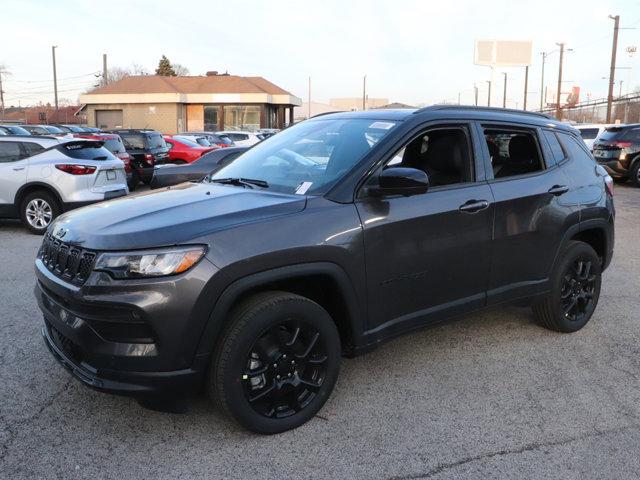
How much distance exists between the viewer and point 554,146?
4727 millimetres

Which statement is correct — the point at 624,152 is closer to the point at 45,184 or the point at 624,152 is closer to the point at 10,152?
the point at 45,184

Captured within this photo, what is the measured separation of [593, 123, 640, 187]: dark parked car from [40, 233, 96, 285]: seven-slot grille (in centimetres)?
1636

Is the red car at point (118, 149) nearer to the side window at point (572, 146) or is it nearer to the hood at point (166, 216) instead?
the hood at point (166, 216)

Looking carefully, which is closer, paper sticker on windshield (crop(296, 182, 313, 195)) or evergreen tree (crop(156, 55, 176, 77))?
paper sticker on windshield (crop(296, 182, 313, 195))

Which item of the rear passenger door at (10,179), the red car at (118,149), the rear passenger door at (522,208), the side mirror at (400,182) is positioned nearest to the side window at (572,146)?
the rear passenger door at (522,208)

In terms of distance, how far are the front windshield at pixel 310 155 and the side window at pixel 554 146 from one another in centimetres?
156

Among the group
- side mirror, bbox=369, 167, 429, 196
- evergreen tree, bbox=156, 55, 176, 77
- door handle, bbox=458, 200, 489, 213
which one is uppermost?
evergreen tree, bbox=156, 55, 176, 77

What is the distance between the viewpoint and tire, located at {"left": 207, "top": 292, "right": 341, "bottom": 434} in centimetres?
301

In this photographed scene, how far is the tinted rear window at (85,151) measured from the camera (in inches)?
390

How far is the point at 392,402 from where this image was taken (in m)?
3.67

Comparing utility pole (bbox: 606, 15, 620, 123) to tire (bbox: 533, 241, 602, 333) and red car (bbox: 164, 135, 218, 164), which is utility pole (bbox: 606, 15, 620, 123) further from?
tire (bbox: 533, 241, 602, 333)

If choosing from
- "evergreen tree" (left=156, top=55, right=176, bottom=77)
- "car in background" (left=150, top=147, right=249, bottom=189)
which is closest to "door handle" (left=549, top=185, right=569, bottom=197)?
"car in background" (left=150, top=147, right=249, bottom=189)

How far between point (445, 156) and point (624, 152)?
14705 millimetres

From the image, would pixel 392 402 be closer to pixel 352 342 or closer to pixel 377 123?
pixel 352 342
